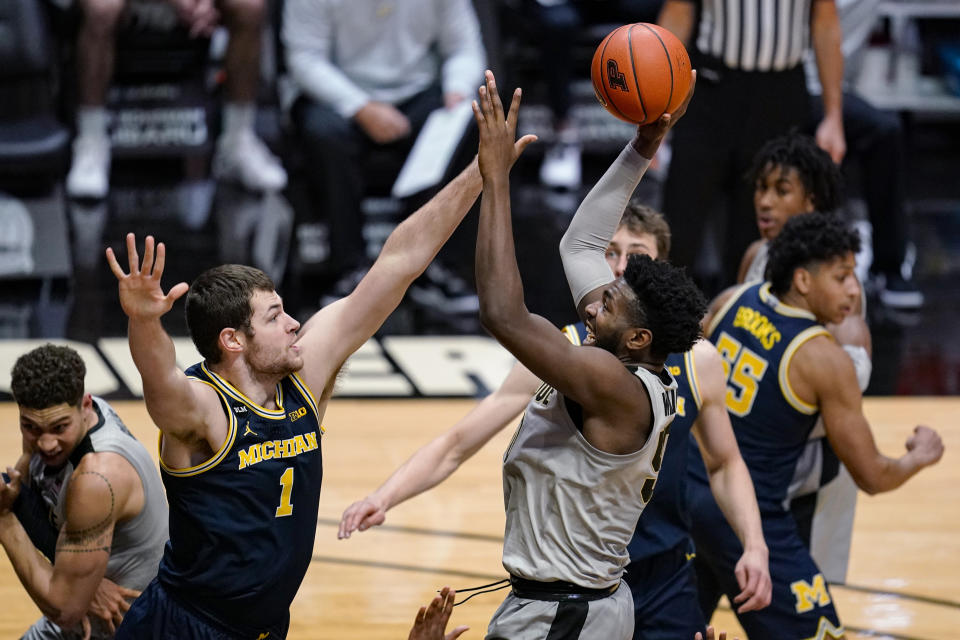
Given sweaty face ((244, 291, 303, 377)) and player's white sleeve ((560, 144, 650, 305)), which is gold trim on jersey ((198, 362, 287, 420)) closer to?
sweaty face ((244, 291, 303, 377))

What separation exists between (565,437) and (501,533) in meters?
2.62

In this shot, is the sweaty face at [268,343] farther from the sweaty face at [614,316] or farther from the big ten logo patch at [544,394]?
the sweaty face at [614,316]

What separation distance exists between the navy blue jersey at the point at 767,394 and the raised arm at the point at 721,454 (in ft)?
1.23

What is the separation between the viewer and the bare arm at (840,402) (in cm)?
434

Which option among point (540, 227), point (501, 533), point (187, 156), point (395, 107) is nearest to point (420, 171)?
point (395, 107)

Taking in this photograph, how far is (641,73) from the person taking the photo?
12.5 ft

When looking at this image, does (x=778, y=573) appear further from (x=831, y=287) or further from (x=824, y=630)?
(x=831, y=287)

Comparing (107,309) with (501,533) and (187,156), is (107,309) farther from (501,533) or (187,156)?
(501,533)

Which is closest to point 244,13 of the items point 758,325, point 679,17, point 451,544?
point 679,17

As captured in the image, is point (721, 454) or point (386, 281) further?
point (721, 454)

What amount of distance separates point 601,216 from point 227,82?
24.6 feet

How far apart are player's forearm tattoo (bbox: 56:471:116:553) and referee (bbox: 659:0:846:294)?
169 inches

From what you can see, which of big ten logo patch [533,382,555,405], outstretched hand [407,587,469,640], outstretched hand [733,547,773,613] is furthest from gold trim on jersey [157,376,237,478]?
outstretched hand [733,547,773,613]

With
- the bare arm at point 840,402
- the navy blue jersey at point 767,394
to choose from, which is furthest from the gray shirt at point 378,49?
the bare arm at point 840,402
